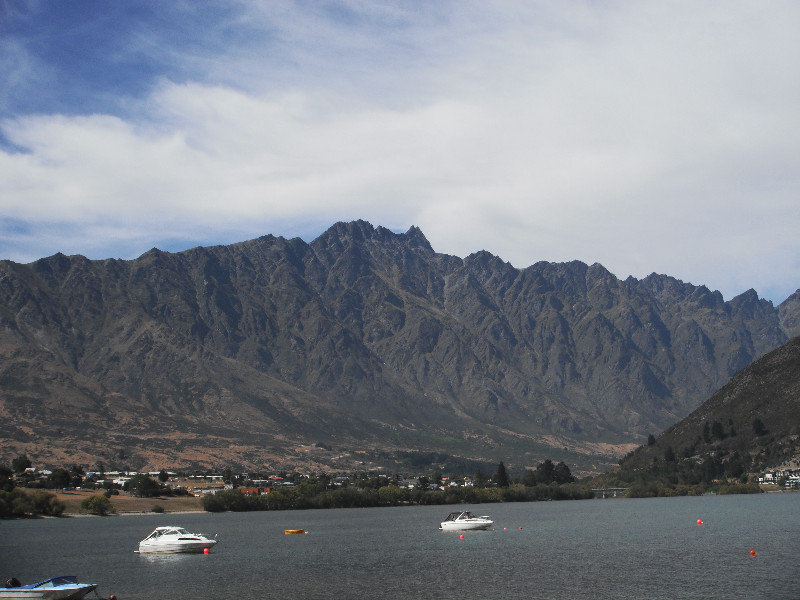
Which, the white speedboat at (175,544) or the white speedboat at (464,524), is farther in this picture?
the white speedboat at (464,524)

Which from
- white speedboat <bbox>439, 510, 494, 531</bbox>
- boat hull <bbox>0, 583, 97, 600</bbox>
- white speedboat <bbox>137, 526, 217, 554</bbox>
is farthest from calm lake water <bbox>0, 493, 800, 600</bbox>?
boat hull <bbox>0, 583, 97, 600</bbox>

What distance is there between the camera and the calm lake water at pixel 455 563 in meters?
89.1

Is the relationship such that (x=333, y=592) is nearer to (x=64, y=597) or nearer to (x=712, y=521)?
(x=64, y=597)

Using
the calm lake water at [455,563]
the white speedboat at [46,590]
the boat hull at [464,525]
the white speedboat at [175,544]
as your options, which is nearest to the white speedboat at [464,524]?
the boat hull at [464,525]

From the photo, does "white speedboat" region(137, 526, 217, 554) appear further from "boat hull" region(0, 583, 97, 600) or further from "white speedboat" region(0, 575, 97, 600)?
"boat hull" region(0, 583, 97, 600)

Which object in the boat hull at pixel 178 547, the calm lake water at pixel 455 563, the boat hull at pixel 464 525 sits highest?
the boat hull at pixel 178 547

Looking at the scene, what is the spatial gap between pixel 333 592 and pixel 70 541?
93134 mm

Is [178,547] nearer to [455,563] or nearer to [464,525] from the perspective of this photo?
[455,563]

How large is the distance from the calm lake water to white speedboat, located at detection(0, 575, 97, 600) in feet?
26.9

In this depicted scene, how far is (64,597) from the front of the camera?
82688mm

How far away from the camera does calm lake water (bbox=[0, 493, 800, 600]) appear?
8906 centimetres

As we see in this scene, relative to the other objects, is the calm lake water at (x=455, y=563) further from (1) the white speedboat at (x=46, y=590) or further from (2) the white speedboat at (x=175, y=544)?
(1) the white speedboat at (x=46, y=590)

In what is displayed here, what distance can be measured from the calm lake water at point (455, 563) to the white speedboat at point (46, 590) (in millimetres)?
8208

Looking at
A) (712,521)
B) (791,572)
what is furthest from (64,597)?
(712,521)
